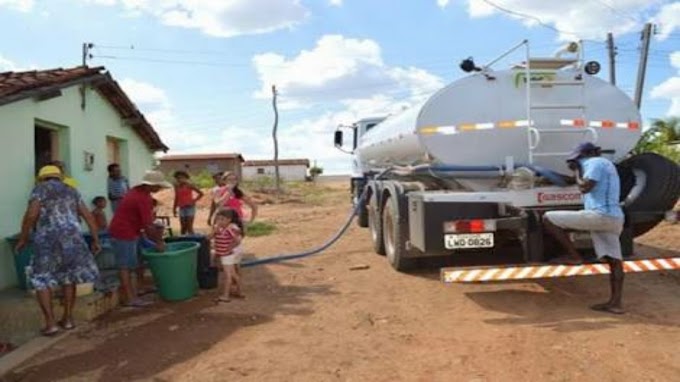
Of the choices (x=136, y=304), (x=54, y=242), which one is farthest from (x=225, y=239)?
(x=54, y=242)

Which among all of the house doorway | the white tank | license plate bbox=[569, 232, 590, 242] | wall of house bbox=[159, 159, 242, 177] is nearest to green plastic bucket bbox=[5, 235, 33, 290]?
the house doorway

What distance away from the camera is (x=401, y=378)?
4.85m

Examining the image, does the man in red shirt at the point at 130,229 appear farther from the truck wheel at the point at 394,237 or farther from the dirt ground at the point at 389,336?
the truck wheel at the point at 394,237

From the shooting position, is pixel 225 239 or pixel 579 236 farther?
pixel 225 239

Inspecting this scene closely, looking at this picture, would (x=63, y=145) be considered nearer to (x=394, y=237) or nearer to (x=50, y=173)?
(x=50, y=173)

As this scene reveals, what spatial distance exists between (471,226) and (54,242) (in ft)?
14.2

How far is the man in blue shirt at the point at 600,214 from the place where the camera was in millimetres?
6445

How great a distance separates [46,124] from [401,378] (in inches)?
267

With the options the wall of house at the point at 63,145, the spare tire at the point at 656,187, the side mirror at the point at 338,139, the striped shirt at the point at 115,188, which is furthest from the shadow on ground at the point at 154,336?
the side mirror at the point at 338,139

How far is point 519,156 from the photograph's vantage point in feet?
25.5

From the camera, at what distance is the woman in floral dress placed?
639 cm

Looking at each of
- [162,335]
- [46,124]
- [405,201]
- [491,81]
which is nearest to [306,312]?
[162,335]

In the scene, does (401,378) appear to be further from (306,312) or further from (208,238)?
(208,238)

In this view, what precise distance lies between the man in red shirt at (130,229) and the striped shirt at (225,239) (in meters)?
0.73
